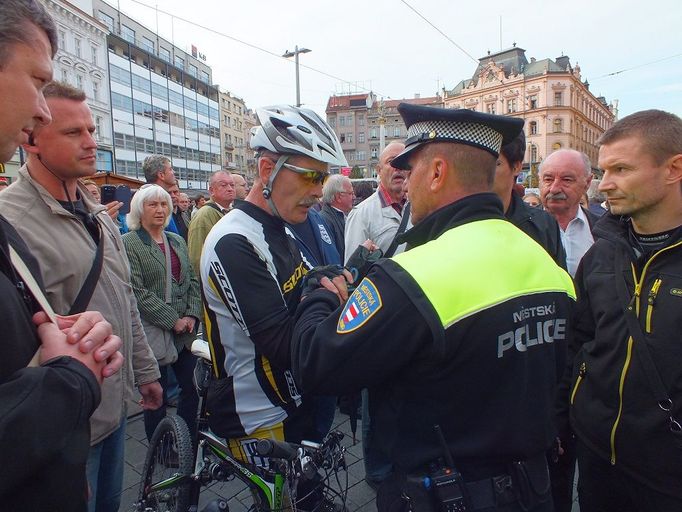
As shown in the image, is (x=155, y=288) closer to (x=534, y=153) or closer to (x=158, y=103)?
(x=158, y=103)

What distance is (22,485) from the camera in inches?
41.9

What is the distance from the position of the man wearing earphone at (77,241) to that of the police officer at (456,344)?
3.90 ft

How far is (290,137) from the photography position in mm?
2111

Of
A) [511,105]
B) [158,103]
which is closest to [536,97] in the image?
[511,105]

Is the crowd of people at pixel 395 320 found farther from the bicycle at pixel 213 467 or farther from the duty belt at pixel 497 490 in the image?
the bicycle at pixel 213 467

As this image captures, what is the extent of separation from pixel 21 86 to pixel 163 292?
116 inches

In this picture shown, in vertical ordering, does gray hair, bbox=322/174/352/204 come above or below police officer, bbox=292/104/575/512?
above

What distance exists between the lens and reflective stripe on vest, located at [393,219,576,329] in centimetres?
130

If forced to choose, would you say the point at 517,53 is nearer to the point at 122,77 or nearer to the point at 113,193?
the point at 122,77

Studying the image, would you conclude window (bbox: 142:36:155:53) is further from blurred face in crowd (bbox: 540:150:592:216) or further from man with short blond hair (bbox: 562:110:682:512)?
man with short blond hair (bbox: 562:110:682:512)

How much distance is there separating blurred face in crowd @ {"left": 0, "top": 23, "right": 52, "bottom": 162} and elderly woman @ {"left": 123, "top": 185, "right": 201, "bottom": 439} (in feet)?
8.89

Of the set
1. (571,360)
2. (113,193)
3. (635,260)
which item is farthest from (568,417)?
(113,193)

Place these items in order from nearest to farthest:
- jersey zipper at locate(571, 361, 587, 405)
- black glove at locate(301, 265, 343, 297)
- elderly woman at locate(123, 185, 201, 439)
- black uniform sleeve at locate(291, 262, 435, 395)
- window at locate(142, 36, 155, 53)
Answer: black uniform sleeve at locate(291, 262, 435, 395)
black glove at locate(301, 265, 343, 297)
jersey zipper at locate(571, 361, 587, 405)
elderly woman at locate(123, 185, 201, 439)
window at locate(142, 36, 155, 53)

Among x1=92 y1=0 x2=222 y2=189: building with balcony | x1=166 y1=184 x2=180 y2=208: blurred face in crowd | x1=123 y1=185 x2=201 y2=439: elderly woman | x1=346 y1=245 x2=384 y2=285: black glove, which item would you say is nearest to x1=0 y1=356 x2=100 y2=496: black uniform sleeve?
x1=346 y1=245 x2=384 y2=285: black glove
